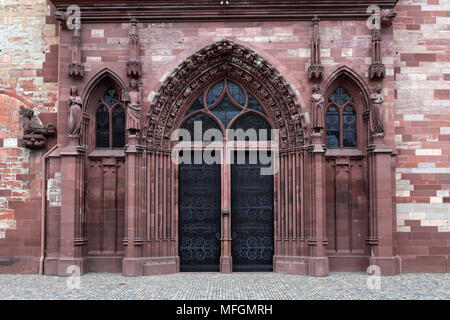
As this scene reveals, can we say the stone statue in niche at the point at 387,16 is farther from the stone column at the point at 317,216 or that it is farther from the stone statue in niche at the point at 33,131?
the stone statue in niche at the point at 33,131

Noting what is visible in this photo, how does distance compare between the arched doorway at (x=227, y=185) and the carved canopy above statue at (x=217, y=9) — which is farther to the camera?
the arched doorway at (x=227, y=185)

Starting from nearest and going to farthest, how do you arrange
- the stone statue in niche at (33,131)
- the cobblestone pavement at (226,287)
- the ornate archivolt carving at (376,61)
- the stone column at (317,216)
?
the cobblestone pavement at (226,287) < the stone column at (317,216) < the ornate archivolt carving at (376,61) < the stone statue in niche at (33,131)

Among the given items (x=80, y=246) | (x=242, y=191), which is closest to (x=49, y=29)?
(x=80, y=246)

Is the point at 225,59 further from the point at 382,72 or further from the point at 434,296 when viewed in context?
the point at 434,296

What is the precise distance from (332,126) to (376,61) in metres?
2.03

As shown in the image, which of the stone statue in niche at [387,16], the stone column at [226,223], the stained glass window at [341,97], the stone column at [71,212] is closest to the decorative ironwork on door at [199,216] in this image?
the stone column at [226,223]

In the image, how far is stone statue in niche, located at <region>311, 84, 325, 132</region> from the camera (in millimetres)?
12344

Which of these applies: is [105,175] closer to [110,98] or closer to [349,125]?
[110,98]

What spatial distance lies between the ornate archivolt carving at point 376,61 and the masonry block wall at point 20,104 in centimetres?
854

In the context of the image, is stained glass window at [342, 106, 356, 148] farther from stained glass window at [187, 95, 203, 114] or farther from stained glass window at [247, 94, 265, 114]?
stained glass window at [187, 95, 203, 114]

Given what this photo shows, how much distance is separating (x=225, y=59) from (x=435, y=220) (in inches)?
282

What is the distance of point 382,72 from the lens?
40.8 feet

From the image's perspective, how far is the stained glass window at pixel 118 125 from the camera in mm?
13164

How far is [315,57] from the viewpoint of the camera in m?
12.6
